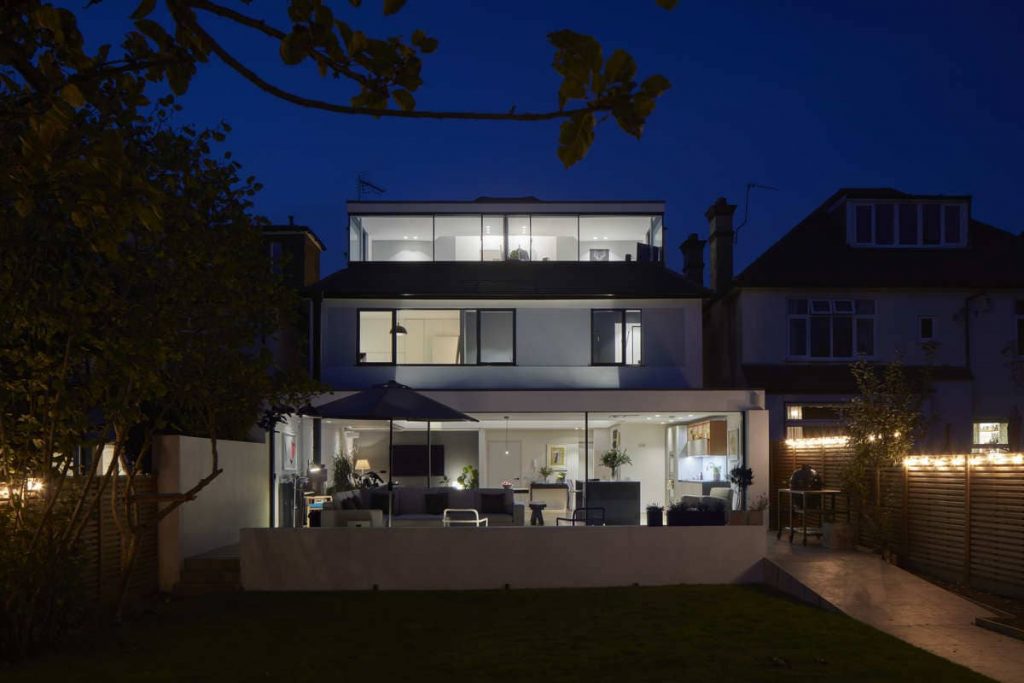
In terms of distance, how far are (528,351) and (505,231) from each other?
3556 mm

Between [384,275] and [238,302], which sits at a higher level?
[384,275]

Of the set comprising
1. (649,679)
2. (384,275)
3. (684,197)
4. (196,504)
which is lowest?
(649,679)

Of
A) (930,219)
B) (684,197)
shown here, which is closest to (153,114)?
(930,219)

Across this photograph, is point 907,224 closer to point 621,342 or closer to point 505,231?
point 621,342

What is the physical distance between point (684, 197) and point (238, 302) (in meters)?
154

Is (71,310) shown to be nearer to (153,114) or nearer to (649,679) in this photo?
(153,114)

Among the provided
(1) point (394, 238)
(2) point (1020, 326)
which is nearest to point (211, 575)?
(1) point (394, 238)

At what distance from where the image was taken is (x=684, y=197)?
160m

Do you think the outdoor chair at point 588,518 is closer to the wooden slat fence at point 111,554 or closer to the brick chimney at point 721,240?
the wooden slat fence at point 111,554

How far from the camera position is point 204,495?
1400cm

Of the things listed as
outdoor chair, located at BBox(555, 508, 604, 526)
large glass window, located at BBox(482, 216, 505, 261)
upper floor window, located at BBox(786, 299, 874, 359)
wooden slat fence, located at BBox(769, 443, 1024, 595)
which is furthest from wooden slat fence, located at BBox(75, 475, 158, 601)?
upper floor window, located at BBox(786, 299, 874, 359)

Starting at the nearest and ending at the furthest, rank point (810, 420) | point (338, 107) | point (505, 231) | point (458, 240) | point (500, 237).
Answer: point (338, 107)
point (810, 420)
point (505, 231)
point (500, 237)
point (458, 240)

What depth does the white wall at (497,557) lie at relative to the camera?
13.2 meters

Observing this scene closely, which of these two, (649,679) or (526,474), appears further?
(526,474)
